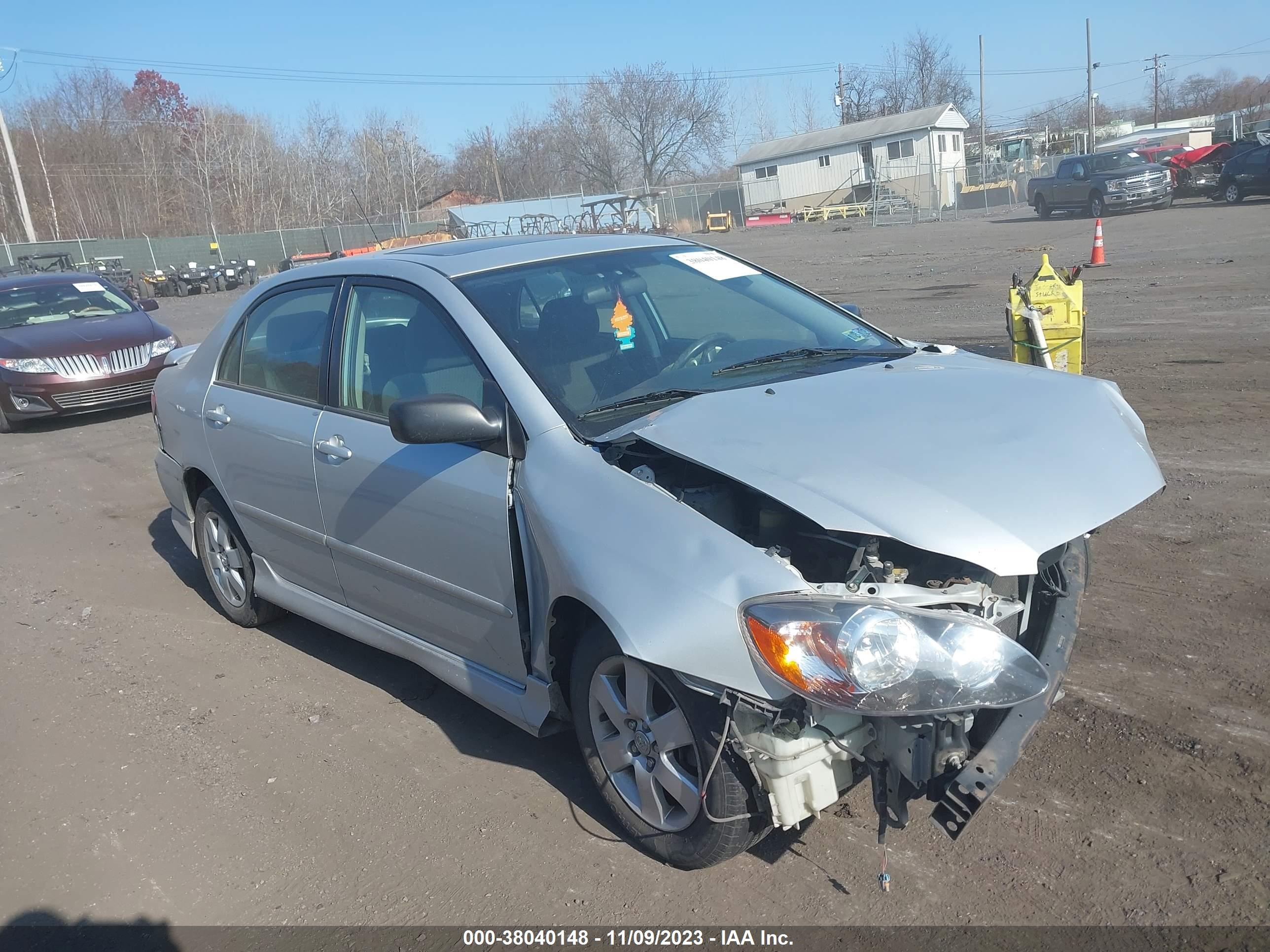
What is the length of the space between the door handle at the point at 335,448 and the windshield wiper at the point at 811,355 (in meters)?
1.46

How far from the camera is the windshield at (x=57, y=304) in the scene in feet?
39.8

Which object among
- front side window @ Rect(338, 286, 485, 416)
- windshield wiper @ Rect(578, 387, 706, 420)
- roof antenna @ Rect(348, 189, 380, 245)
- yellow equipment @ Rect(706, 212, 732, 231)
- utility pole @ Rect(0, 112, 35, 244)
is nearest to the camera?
windshield wiper @ Rect(578, 387, 706, 420)

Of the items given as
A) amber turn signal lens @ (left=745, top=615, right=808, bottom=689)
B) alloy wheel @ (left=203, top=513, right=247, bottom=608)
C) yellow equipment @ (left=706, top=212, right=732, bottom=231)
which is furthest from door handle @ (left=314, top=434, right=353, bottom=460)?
yellow equipment @ (left=706, top=212, right=732, bottom=231)

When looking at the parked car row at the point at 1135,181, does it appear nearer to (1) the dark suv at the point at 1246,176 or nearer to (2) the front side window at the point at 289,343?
(1) the dark suv at the point at 1246,176

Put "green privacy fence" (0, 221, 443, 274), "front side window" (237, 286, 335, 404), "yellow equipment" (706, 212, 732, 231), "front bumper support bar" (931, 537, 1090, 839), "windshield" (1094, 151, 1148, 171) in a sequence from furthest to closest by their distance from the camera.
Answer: "yellow equipment" (706, 212, 732, 231) < "green privacy fence" (0, 221, 443, 274) < "windshield" (1094, 151, 1148, 171) < "front side window" (237, 286, 335, 404) < "front bumper support bar" (931, 537, 1090, 839)

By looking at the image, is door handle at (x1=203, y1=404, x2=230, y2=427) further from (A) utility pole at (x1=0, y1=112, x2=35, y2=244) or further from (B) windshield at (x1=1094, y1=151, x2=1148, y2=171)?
(A) utility pole at (x1=0, y1=112, x2=35, y2=244)

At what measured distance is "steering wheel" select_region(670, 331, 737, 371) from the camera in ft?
12.2

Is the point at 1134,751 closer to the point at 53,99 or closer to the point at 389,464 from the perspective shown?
the point at 389,464

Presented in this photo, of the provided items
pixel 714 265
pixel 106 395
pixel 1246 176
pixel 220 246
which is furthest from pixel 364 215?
pixel 714 265

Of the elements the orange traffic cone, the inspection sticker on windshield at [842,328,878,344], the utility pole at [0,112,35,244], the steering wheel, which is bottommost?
the orange traffic cone

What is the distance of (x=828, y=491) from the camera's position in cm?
267

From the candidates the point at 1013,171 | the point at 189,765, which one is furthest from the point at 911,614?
the point at 1013,171

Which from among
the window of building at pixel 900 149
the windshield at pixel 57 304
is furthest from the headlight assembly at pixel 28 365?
the window of building at pixel 900 149

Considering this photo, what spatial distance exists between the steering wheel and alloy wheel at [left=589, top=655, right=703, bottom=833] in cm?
121
